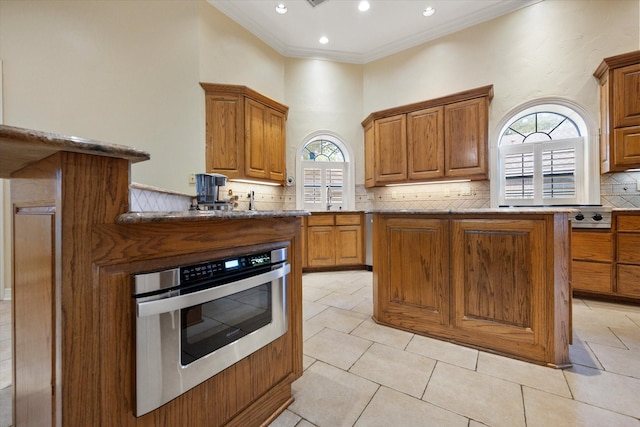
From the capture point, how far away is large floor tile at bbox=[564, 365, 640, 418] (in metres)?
1.21

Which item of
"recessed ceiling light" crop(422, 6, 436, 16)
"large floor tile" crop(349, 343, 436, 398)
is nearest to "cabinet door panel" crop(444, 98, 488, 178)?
"recessed ceiling light" crop(422, 6, 436, 16)

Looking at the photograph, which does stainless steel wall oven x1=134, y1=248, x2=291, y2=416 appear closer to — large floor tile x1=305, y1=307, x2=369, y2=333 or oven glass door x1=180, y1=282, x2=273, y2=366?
oven glass door x1=180, y1=282, x2=273, y2=366

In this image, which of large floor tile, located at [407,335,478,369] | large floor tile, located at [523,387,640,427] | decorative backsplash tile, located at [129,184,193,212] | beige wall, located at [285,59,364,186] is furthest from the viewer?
beige wall, located at [285,59,364,186]

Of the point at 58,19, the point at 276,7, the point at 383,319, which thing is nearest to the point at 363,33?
the point at 276,7

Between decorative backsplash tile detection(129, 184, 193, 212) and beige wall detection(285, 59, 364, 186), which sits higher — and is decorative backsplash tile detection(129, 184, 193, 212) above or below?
below

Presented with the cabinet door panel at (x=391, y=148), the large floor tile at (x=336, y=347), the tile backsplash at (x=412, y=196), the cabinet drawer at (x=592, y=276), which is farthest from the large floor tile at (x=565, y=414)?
the cabinet door panel at (x=391, y=148)

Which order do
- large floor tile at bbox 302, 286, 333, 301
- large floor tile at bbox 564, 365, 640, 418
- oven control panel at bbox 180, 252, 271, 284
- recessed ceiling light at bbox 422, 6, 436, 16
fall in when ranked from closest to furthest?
oven control panel at bbox 180, 252, 271, 284, large floor tile at bbox 564, 365, 640, 418, large floor tile at bbox 302, 286, 333, 301, recessed ceiling light at bbox 422, 6, 436, 16

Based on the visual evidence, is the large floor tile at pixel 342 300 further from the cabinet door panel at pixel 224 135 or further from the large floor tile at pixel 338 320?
the cabinet door panel at pixel 224 135

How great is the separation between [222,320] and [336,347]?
1.12m

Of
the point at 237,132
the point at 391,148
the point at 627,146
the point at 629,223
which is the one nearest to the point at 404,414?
the point at 629,223

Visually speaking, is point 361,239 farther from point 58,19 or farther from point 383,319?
point 58,19

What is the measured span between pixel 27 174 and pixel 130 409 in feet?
2.43

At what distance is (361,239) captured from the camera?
4.05m

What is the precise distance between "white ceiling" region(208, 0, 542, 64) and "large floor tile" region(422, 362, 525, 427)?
418 cm
